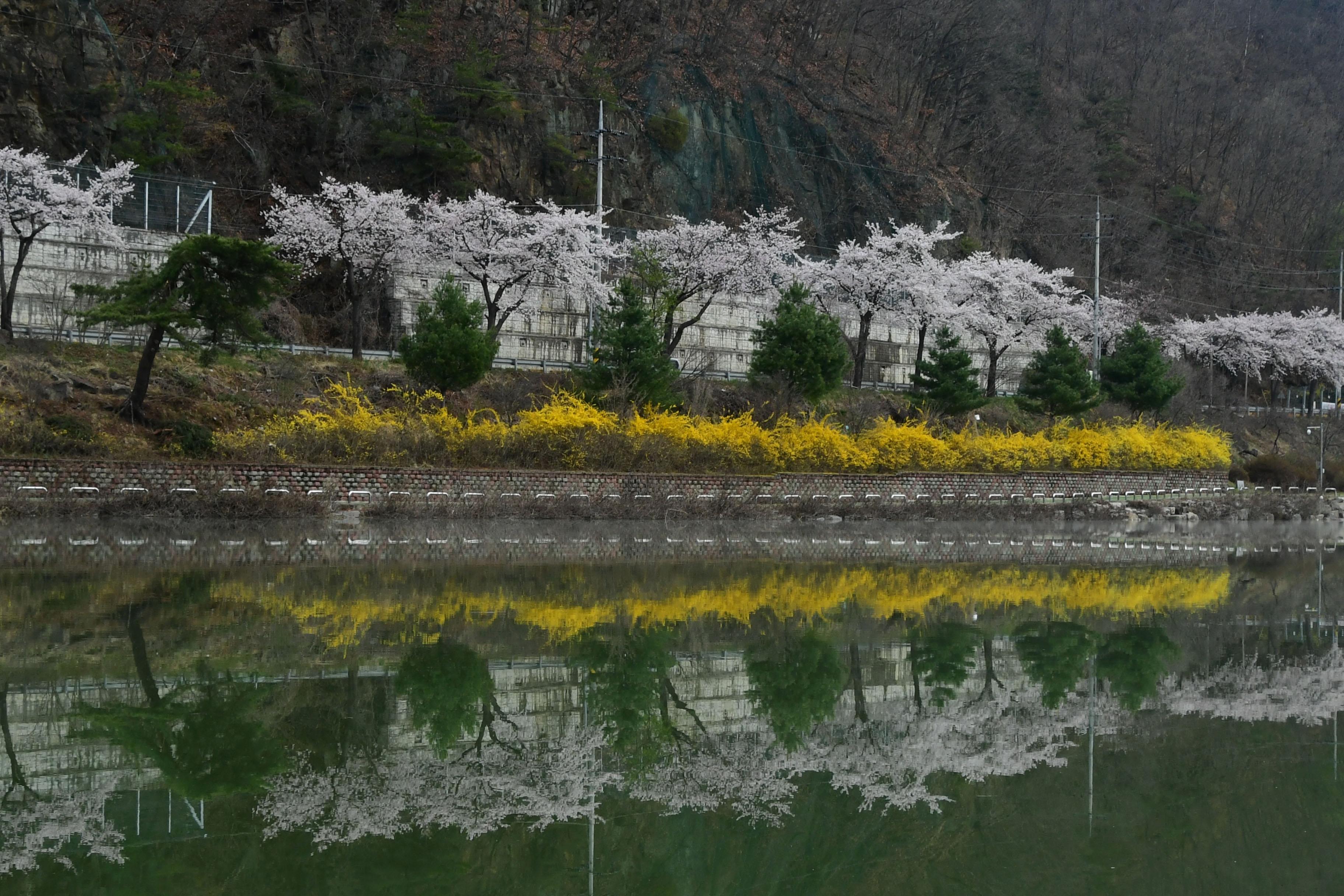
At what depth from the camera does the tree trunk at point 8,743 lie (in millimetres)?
6488

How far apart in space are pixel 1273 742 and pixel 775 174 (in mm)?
51259

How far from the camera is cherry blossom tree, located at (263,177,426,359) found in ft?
119

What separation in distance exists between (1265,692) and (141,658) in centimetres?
928

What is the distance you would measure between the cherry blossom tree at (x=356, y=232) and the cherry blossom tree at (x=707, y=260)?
321 inches

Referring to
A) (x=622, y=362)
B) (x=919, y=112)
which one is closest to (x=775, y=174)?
(x=919, y=112)

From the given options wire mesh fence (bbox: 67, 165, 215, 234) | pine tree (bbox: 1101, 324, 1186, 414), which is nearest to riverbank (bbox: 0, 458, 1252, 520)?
pine tree (bbox: 1101, 324, 1186, 414)

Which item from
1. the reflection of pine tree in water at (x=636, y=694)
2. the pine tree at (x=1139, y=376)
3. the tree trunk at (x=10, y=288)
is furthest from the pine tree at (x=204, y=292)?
the pine tree at (x=1139, y=376)

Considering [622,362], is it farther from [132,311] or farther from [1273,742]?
[1273,742]

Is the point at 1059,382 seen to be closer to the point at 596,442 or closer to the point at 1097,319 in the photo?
the point at 1097,319

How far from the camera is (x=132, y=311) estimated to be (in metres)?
25.0

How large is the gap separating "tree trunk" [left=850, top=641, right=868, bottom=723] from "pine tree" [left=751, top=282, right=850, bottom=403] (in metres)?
25.9

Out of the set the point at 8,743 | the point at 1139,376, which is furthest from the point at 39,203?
the point at 1139,376

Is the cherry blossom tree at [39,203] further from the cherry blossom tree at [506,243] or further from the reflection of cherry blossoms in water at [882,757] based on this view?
the reflection of cherry blossoms in water at [882,757]

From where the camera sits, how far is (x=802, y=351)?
37.3 metres
